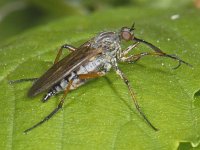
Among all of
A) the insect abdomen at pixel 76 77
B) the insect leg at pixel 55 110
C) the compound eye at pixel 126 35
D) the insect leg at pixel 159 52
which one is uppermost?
the compound eye at pixel 126 35

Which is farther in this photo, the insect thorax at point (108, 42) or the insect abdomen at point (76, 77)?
the insect thorax at point (108, 42)

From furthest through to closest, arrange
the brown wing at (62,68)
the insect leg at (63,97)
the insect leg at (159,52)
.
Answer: the insect leg at (159,52)
the brown wing at (62,68)
the insect leg at (63,97)

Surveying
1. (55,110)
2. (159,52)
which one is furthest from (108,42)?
(55,110)

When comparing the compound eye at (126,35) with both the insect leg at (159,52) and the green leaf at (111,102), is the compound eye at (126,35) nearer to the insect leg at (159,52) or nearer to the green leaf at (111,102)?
the insect leg at (159,52)

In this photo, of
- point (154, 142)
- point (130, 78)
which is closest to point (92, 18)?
point (130, 78)

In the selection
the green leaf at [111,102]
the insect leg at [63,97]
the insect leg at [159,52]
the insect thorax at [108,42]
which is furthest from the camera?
the insect thorax at [108,42]

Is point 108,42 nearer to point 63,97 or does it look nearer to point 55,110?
point 63,97

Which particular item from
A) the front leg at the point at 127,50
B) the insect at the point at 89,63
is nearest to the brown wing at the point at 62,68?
the insect at the point at 89,63
